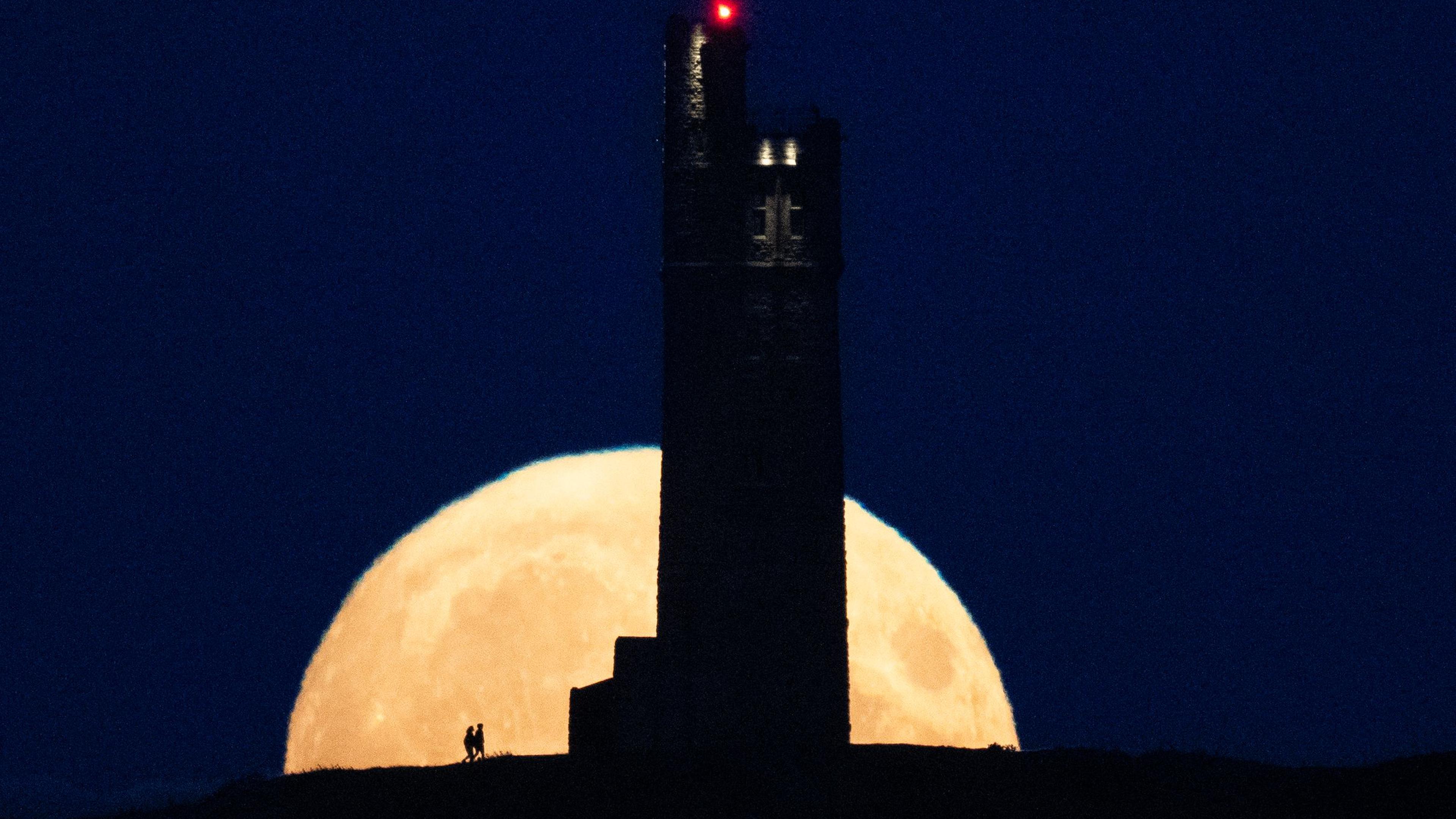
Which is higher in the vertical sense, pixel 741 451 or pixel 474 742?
pixel 741 451

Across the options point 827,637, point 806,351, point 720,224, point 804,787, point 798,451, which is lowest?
point 804,787

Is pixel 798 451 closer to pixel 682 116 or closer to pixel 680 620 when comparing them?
pixel 680 620

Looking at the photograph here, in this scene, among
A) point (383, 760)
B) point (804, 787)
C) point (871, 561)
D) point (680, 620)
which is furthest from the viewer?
point (871, 561)

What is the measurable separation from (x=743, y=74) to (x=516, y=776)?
75.6 ft

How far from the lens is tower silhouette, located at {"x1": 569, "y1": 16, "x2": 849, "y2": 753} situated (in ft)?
132

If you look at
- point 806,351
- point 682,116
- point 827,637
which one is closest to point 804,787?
point 827,637

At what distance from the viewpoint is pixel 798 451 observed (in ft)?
138

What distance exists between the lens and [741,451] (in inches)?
1642

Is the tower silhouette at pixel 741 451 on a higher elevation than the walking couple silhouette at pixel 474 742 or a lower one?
higher

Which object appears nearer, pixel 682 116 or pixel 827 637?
pixel 827 637

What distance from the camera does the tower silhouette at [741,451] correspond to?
132ft

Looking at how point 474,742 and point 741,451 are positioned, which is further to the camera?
point 741,451

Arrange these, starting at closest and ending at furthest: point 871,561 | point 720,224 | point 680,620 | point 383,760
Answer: point 680,620
point 720,224
point 383,760
point 871,561

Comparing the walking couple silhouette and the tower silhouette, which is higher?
the tower silhouette
